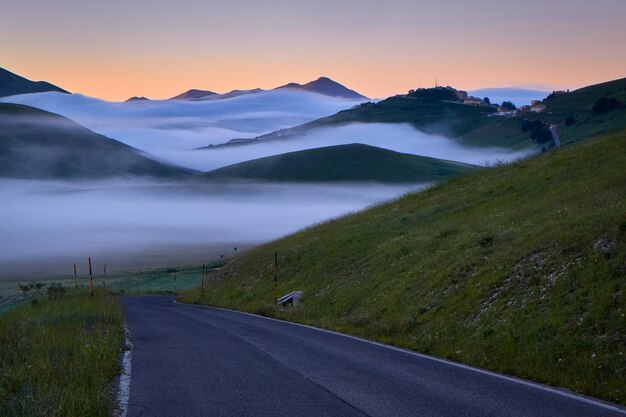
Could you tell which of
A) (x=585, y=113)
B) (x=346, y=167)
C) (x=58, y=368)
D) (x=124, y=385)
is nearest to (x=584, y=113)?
(x=585, y=113)

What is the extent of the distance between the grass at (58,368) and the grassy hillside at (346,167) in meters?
136

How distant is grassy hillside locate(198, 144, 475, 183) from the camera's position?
159375mm

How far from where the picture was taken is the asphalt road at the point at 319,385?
31.7 feet

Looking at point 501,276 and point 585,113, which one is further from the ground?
point 585,113

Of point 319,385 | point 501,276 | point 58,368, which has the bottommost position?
point 319,385

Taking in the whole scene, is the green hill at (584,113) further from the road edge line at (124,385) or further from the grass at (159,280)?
the road edge line at (124,385)

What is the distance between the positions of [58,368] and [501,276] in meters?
10.6

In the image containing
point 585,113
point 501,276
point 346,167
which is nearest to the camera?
point 501,276

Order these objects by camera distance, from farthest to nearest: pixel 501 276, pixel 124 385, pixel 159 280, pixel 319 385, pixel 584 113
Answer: pixel 584 113
pixel 159 280
pixel 501 276
pixel 124 385
pixel 319 385

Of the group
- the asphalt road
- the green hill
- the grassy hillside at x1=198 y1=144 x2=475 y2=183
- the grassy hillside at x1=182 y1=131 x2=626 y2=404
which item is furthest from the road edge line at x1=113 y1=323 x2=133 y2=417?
the grassy hillside at x1=198 y1=144 x2=475 y2=183

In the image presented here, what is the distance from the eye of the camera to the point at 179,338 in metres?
18.4

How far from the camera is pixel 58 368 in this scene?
11.3 meters

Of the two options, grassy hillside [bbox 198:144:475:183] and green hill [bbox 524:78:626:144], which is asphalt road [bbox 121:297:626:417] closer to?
green hill [bbox 524:78:626:144]

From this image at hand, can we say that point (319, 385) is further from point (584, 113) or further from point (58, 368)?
point (584, 113)
